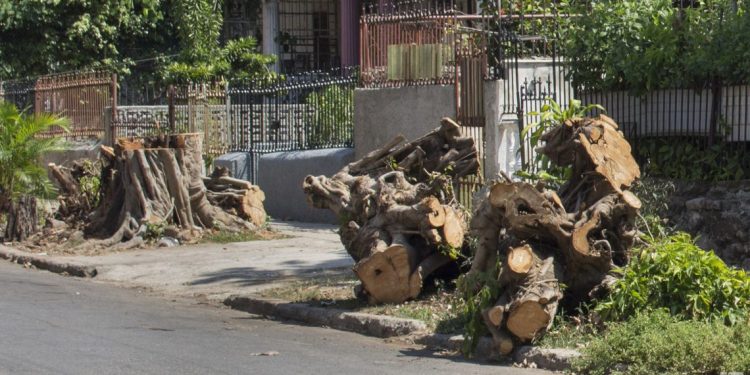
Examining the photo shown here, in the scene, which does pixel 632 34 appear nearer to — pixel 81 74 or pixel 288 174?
pixel 288 174

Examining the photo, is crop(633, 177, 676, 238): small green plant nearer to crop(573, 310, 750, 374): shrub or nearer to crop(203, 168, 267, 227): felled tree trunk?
crop(573, 310, 750, 374): shrub

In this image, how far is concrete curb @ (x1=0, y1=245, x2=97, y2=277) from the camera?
1534cm

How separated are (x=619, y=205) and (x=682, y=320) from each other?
3.59 feet

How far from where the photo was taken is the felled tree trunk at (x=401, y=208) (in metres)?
10.8

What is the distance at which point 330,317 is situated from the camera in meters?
10.8

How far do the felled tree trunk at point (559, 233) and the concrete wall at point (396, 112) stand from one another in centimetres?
707

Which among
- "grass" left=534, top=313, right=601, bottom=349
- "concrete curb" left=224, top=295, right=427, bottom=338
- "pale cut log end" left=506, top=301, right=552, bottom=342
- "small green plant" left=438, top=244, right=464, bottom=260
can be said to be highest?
"small green plant" left=438, top=244, right=464, bottom=260

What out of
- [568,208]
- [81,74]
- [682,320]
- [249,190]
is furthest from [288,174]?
[682,320]

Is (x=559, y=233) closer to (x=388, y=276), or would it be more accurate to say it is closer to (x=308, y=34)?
(x=388, y=276)

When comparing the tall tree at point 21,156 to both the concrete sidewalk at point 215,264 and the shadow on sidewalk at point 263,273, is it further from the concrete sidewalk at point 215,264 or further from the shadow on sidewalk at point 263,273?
the shadow on sidewalk at point 263,273

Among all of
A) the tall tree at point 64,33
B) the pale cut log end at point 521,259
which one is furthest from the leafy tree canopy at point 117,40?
the pale cut log end at point 521,259

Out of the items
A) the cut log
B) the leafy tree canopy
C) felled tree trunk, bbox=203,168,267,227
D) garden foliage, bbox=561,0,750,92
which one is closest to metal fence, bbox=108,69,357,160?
felled tree trunk, bbox=203,168,267,227

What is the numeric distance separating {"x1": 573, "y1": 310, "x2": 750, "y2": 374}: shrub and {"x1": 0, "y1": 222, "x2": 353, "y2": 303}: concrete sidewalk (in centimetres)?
540

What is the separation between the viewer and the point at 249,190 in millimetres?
18500
